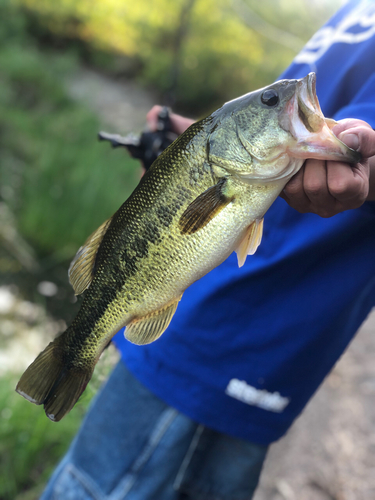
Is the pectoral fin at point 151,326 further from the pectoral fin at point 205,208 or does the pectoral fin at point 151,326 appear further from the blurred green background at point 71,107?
the blurred green background at point 71,107

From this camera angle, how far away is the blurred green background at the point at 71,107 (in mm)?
2787

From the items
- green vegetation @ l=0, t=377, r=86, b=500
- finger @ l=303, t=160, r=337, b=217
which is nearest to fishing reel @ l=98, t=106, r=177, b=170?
finger @ l=303, t=160, r=337, b=217

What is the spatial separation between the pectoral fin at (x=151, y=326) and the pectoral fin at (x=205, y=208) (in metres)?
0.20

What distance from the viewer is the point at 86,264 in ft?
3.74

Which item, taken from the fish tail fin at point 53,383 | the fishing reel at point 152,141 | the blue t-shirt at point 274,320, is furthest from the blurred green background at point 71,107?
the fishing reel at point 152,141

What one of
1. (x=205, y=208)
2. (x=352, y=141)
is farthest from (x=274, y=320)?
(x=352, y=141)

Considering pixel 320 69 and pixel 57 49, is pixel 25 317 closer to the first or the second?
pixel 320 69

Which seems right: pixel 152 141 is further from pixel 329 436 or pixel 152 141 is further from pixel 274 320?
pixel 329 436

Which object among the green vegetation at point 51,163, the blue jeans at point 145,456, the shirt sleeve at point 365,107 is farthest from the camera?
the green vegetation at point 51,163

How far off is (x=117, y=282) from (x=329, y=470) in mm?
2532

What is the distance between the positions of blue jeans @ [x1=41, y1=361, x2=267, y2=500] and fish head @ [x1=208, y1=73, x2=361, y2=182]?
108cm

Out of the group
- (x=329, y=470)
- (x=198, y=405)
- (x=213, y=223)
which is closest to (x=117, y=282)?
(x=213, y=223)

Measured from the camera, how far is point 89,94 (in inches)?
365

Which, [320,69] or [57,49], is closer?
[320,69]
